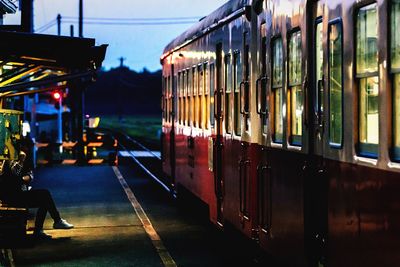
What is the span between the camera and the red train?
5.42 m

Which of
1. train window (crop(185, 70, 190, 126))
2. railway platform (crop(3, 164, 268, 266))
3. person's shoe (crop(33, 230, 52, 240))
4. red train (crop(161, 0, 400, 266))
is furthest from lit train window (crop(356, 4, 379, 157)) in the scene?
train window (crop(185, 70, 190, 126))

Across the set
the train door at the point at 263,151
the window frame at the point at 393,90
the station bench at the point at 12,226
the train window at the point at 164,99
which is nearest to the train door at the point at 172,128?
the train window at the point at 164,99

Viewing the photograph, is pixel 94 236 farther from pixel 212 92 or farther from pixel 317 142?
pixel 317 142

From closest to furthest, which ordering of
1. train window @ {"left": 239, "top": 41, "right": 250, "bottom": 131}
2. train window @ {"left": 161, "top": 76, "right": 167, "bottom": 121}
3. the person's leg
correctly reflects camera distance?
train window @ {"left": 239, "top": 41, "right": 250, "bottom": 131} < the person's leg < train window @ {"left": 161, "top": 76, "right": 167, "bottom": 121}

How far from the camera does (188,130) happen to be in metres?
15.3

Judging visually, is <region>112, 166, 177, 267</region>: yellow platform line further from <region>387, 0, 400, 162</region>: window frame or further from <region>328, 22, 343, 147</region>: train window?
<region>387, 0, 400, 162</region>: window frame

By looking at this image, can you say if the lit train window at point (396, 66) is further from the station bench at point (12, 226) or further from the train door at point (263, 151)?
the station bench at point (12, 226)

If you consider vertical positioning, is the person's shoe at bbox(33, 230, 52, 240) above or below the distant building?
below

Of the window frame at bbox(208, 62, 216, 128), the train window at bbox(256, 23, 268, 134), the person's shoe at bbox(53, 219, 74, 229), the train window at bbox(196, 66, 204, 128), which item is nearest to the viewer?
the train window at bbox(256, 23, 268, 134)

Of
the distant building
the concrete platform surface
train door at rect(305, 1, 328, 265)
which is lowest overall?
the concrete platform surface

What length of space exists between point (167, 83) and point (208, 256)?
27.4ft

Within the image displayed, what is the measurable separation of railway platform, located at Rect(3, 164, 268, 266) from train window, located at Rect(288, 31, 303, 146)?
287 cm

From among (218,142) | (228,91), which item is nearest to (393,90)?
(228,91)

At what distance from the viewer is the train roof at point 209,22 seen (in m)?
10.6
